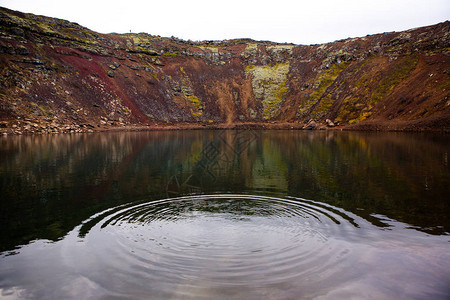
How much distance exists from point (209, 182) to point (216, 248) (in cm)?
1222

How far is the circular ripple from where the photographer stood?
8.61 meters

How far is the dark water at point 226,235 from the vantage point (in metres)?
8.49

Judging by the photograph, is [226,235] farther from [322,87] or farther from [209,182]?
[322,87]

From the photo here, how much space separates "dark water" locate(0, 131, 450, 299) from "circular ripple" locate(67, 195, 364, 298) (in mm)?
43

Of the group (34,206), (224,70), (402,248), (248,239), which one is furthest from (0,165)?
(224,70)

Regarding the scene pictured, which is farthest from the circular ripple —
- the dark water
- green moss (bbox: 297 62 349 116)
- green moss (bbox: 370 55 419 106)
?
green moss (bbox: 297 62 349 116)

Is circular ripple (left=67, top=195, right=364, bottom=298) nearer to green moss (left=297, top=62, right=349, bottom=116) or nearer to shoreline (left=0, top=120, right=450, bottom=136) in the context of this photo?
shoreline (left=0, top=120, right=450, bottom=136)

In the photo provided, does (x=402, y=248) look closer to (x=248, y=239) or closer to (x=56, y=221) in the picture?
(x=248, y=239)

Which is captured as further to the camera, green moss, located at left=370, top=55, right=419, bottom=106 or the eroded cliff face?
green moss, located at left=370, top=55, right=419, bottom=106

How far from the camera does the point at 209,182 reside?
23.2 metres

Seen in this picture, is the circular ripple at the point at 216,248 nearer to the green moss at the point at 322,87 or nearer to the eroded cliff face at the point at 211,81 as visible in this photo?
the eroded cliff face at the point at 211,81

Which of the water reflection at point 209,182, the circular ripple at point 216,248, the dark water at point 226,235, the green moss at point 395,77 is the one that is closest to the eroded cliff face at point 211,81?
the green moss at point 395,77

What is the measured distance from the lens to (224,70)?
127m

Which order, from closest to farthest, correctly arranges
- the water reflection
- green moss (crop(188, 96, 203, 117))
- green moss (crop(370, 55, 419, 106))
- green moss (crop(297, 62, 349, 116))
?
the water reflection, green moss (crop(370, 55, 419, 106)), green moss (crop(297, 62, 349, 116)), green moss (crop(188, 96, 203, 117))
